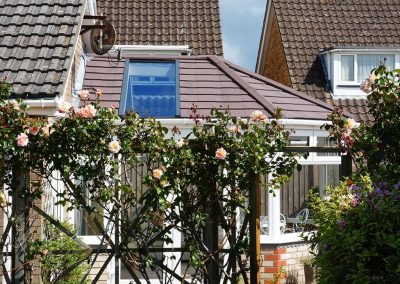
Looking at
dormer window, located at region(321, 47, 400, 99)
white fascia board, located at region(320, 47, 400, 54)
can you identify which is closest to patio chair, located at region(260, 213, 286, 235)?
dormer window, located at region(321, 47, 400, 99)

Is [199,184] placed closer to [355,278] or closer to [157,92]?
[355,278]

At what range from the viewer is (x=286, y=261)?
1520cm

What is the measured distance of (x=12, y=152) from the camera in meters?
9.08

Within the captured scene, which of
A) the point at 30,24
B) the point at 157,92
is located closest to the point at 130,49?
the point at 157,92

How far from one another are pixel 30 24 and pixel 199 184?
5693 millimetres

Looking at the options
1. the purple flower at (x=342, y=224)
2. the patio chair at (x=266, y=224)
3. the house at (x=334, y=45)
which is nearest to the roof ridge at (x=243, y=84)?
the patio chair at (x=266, y=224)

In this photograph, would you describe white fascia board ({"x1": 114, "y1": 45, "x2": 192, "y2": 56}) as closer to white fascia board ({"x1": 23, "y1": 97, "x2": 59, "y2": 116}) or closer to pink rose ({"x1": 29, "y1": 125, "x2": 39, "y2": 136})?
white fascia board ({"x1": 23, "y1": 97, "x2": 59, "y2": 116})

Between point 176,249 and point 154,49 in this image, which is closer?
point 176,249

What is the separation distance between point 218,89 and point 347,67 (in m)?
10.8

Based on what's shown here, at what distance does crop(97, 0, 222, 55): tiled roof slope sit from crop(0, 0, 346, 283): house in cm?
179

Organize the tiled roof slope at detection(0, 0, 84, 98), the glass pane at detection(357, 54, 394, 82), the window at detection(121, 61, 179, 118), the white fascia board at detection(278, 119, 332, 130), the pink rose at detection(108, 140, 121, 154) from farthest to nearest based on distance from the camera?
the glass pane at detection(357, 54, 394, 82)
the window at detection(121, 61, 179, 118)
the white fascia board at detection(278, 119, 332, 130)
the tiled roof slope at detection(0, 0, 84, 98)
the pink rose at detection(108, 140, 121, 154)

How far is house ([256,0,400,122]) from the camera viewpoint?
25.6 m

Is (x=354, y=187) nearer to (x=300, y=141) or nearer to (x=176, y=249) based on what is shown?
(x=176, y=249)

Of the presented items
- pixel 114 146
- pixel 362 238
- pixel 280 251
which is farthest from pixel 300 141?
pixel 362 238
